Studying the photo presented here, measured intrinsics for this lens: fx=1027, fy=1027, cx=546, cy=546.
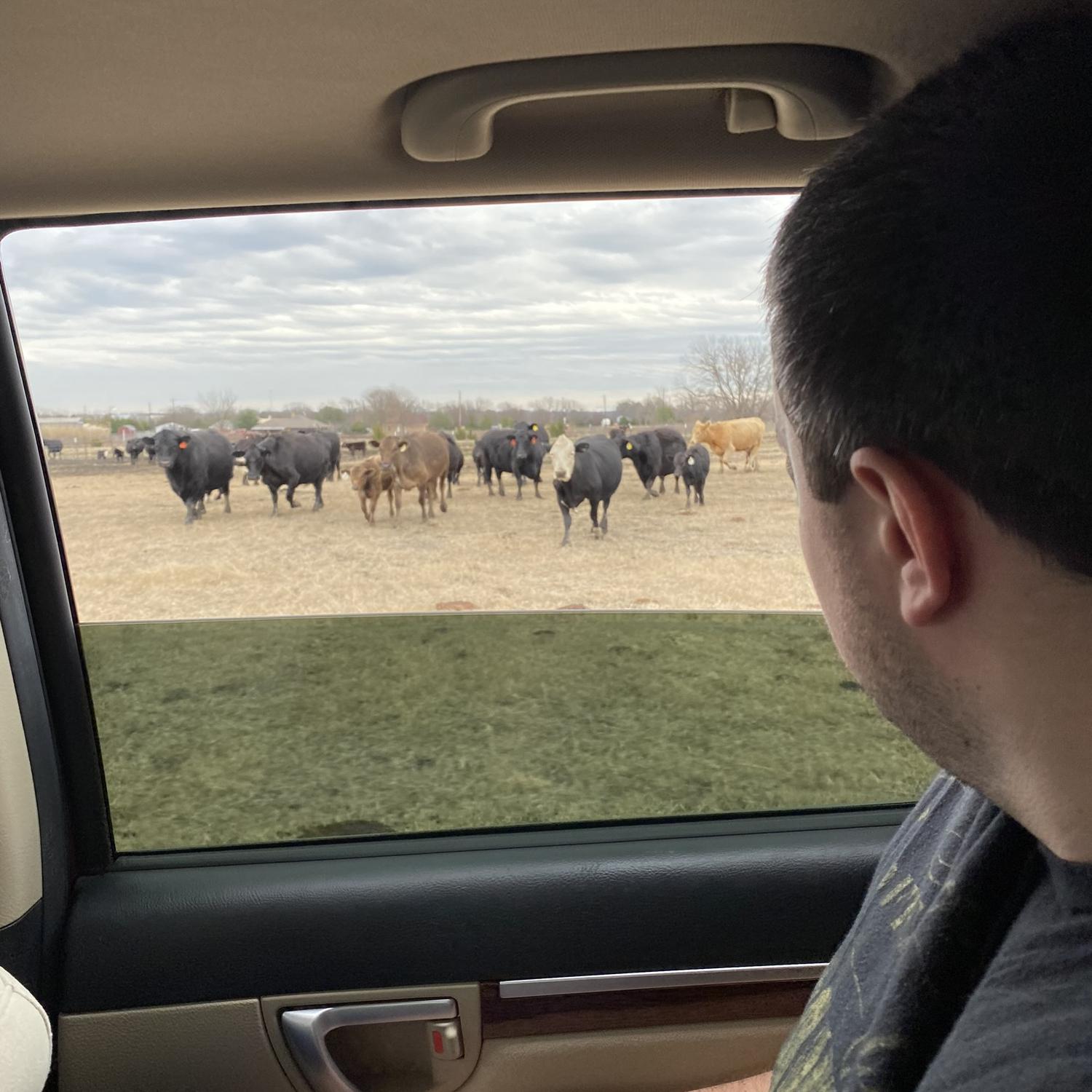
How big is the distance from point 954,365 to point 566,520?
7.53ft

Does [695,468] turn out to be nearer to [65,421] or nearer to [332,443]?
[332,443]

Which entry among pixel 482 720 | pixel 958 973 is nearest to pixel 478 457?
pixel 482 720

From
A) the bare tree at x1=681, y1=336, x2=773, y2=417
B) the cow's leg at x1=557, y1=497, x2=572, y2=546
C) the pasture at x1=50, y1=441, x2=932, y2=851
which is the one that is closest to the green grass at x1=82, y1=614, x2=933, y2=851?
the pasture at x1=50, y1=441, x2=932, y2=851

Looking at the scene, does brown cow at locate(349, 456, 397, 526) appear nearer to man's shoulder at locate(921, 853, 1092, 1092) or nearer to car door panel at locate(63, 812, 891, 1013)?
car door panel at locate(63, 812, 891, 1013)

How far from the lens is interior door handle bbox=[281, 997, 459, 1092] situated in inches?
62.3

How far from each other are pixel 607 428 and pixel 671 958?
1.30m

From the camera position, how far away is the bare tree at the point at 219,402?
243cm

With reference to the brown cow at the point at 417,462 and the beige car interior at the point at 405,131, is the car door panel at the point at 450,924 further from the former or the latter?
the brown cow at the point at 417,462

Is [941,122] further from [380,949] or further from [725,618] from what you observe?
[725,618]

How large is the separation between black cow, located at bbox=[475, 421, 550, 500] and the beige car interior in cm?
116

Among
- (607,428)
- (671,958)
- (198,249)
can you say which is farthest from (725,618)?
(198,249)

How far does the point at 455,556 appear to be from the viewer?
286 centimetres

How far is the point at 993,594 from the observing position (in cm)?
53

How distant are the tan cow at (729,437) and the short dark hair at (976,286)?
51.9 inches
